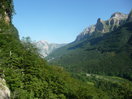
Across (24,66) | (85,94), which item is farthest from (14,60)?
(85,94)

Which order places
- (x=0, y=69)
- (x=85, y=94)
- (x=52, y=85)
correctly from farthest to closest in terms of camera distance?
1. (x=85, y=94)
2. (x=52, y=85)
3. (x=0, y=69)

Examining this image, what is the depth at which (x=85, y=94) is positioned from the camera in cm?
5788

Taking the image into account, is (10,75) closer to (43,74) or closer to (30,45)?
(43,74)

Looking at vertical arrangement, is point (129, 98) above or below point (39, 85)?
below

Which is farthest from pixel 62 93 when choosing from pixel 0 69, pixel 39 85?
pixel 0 69

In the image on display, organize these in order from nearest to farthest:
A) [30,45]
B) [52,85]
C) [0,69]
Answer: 1. [0,69]
2. [52,85]
3. [30,45]

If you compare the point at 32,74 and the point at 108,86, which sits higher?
the point at 32,74

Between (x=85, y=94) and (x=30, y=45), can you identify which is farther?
(x=30, y=45)

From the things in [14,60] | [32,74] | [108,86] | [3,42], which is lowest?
[108,86]

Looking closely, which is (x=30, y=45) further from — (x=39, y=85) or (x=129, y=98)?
(x=129, y=98)

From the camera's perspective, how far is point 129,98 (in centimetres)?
8294

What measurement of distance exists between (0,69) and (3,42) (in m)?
15.8

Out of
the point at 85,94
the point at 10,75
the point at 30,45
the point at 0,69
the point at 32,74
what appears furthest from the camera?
the point at 30,45

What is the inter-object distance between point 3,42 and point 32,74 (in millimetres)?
10541
